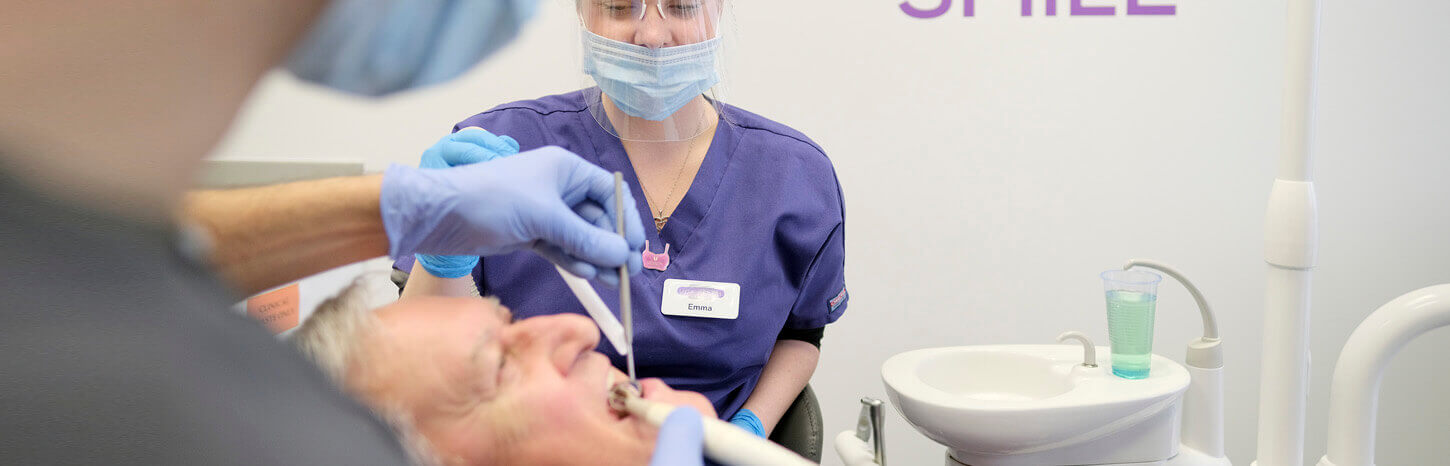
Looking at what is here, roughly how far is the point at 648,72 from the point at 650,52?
36mm

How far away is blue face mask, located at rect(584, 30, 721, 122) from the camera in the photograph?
1571mm

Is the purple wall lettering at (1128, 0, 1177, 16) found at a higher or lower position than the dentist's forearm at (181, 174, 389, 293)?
higher

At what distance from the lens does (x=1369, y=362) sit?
1.17 metres

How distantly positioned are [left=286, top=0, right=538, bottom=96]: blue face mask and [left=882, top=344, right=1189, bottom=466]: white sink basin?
38.4 inches

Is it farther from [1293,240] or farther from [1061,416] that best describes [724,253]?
[1293,240]

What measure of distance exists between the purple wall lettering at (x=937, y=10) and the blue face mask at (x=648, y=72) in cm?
86

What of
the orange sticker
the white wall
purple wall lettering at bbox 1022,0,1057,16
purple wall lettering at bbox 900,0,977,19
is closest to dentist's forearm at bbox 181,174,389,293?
the orange sticker

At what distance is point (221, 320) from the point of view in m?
0.43

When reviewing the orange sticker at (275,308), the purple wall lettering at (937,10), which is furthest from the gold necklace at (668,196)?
the purple wall lettering at (937,10)

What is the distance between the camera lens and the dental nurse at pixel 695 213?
151 centimetres

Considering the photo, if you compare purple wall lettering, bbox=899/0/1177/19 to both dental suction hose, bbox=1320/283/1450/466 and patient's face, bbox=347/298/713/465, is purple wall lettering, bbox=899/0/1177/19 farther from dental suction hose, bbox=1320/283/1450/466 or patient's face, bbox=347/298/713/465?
patient's face, bbox=347/298/713/465

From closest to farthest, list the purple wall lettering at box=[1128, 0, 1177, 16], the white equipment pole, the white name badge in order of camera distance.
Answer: the white equipment pole < the white name badge < the purple wall lettering at box=[1128, 0, 1177, 16]

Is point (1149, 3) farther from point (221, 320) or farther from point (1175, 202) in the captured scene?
point (221, 320)

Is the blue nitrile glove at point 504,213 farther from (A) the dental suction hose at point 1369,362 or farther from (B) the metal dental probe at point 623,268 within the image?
(A) the dental suction hose at point 1369,362
